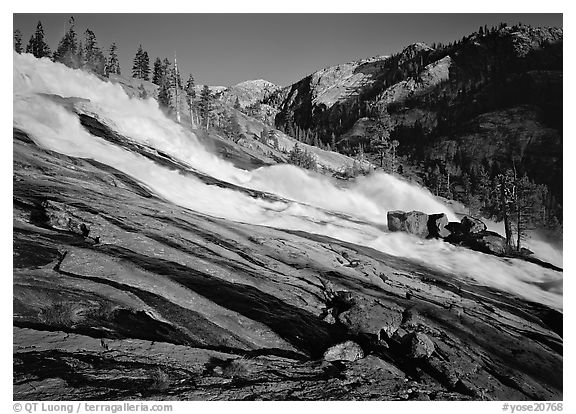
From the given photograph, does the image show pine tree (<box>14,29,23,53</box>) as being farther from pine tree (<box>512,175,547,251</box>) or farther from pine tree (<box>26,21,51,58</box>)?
pine tree (<box>512,175,547,251</box>)

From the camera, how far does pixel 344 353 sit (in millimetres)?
6445

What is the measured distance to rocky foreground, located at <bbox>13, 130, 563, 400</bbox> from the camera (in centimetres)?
598

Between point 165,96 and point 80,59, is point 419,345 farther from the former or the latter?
point 165,96

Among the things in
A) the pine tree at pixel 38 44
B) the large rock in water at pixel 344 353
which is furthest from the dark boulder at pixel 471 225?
the pine tree at pixel 38 44

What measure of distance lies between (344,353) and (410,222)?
377cm

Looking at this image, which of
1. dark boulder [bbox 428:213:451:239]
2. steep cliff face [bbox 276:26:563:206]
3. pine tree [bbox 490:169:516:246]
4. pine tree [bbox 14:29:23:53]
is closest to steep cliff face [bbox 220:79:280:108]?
steep cliff face [bbox 276:26:563:206]

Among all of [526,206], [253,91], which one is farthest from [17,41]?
[253,91]

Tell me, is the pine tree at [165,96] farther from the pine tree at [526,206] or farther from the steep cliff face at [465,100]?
the pine tree at [526,206]

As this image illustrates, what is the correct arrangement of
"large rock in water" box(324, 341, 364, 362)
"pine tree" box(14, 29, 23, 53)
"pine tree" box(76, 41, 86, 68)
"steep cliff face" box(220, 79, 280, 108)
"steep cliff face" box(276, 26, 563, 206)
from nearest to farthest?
"large rock in water" box(324, 341, 364, 362), "pine tree" box(14, 29, 23, 53), "steep cliff face" box(276, 26, 563, 206), "pine tree" box(76, 41, 86, 68), "steep cliff face" box(220, 79, 280, 108)

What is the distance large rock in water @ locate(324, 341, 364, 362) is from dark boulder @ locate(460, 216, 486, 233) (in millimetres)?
4216

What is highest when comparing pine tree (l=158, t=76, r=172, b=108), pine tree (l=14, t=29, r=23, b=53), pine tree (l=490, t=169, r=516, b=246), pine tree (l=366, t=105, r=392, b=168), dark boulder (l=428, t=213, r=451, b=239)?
pine tree (l=158, t=76, r=172, b=108)

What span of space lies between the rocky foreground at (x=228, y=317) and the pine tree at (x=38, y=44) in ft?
7.58
